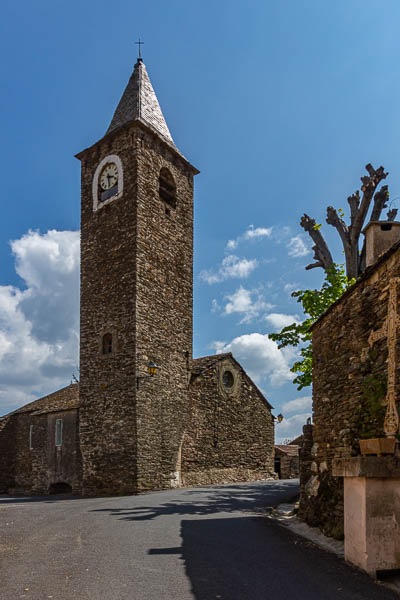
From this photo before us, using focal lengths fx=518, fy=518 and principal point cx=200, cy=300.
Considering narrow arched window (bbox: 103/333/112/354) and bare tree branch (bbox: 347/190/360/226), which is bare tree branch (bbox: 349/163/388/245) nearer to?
bare tree branch (bbox: 347/190/360/226)

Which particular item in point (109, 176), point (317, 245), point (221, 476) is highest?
point (109, 176)

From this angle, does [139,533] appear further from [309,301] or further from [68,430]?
[68,430]

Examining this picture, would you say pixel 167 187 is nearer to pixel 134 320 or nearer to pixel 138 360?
pixel 134 320

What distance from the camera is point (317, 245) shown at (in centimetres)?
1798

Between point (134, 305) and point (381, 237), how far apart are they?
9865 mm

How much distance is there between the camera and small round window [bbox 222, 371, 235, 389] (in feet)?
73.7

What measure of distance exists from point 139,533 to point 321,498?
3.12 m

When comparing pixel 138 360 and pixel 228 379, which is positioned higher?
pixel 138 360

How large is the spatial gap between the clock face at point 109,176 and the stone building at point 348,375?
12.0 meters

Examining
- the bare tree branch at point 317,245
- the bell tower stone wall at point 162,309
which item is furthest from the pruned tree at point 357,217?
the bell tower stone wall at point 162,309

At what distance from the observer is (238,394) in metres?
23.2

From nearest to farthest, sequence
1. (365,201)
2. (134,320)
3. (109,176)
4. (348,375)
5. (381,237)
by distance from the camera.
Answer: (348,375)
(381,237)
(365,201)
(134,320)
(109,176)

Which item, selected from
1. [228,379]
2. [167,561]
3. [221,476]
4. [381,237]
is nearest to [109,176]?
[228,379]

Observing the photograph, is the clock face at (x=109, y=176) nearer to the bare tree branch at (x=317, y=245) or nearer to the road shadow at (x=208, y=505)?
the bare tree branch at (x=317, y=245)
